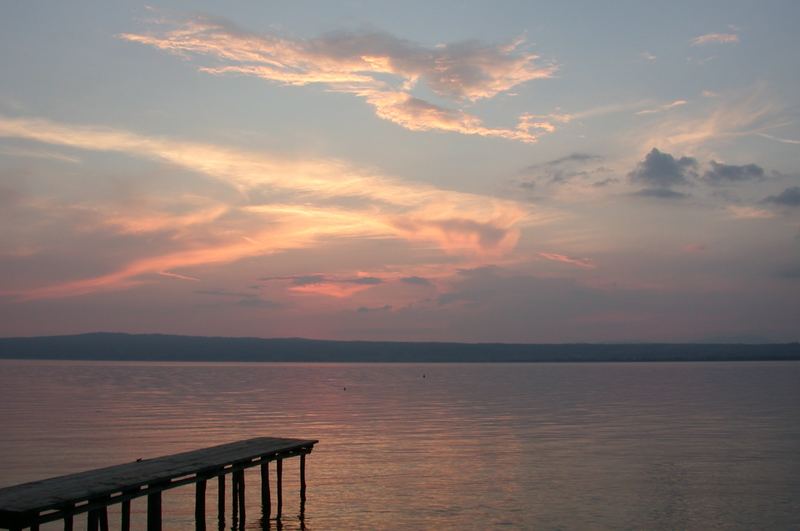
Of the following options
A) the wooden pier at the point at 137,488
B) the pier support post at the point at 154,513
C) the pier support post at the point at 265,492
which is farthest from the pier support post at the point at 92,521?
the pier support post at the point at 265,492

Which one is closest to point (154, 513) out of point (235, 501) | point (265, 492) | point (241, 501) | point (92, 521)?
point (92, 521)

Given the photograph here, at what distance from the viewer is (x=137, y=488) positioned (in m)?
20.7

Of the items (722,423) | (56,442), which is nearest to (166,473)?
(56,442)

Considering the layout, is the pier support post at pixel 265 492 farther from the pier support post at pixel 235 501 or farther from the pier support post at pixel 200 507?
the pier support post at pixel 200 507

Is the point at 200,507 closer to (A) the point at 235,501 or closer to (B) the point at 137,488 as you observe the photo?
(A) the point at 235,501

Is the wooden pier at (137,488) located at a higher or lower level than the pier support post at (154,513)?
higher

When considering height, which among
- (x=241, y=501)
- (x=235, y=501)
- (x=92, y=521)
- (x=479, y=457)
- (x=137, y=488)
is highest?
(x=137, y=488)

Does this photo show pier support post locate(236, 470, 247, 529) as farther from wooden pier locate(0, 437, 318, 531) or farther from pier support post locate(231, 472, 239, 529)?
pier support post locate(231, 472, 239, 529)

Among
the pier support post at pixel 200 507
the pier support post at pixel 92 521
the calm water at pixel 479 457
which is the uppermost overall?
the pier support post at pixel 92 521

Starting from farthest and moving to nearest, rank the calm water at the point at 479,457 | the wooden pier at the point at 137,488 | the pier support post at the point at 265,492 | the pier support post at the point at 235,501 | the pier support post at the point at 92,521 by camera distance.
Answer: the pier support post at the point at 265,492, the calm water at the point at 479,457, the pier support post at the point at 235,501, the pier support post at the point at 92,521, the wooden pier at the point at 137,488

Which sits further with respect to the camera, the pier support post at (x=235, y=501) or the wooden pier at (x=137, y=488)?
the pier support post at (x=235, y=501)

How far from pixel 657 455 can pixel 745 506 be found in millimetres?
12745

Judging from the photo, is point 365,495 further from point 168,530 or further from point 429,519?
point 168,530

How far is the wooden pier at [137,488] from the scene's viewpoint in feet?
58.3
